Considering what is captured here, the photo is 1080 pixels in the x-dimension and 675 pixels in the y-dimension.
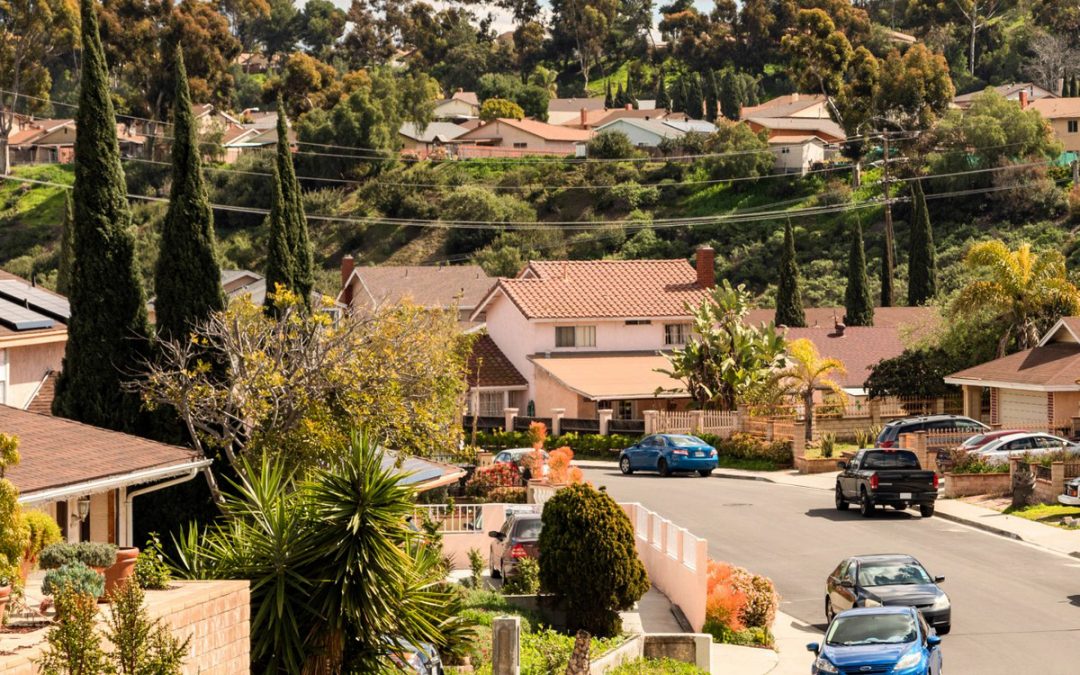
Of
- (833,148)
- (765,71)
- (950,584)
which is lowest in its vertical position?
(950,584)

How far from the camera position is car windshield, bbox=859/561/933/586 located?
25750 mm

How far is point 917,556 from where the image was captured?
107 feet

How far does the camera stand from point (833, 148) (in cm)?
11838

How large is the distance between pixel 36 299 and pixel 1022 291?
32200mm

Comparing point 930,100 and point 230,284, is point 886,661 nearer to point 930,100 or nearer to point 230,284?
point 230,284

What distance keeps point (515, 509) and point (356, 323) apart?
577 centimetres

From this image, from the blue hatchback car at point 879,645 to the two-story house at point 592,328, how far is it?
37.7 meters

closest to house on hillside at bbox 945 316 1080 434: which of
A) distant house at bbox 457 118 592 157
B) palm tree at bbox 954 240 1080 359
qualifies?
palm tree at bbox 954 240 1080 359

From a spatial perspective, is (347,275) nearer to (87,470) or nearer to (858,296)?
(858,296)

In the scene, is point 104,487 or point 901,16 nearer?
point 104,487

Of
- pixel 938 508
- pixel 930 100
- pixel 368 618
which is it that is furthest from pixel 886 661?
pixel 930 100

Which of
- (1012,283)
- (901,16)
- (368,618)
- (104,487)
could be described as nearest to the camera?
(368,618)

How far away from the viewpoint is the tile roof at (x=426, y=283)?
78562 mm

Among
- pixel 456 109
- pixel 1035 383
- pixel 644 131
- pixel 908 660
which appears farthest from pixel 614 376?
pixel 456 109
